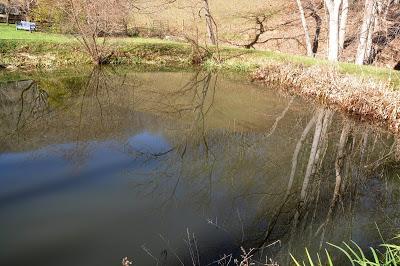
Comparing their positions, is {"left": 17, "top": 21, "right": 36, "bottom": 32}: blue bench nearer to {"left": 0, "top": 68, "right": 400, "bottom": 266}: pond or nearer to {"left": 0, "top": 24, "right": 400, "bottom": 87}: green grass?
{"left": 0, "top": 24, "right": 400, "bottom": 87}: green grass

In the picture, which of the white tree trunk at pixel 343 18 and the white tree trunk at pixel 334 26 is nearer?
the white tree trunk at pixel 334 26

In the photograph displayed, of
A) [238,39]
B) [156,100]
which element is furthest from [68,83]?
[238,39]

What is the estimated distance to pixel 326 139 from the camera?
1095 centimetres

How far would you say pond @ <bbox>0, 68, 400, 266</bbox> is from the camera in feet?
18.5

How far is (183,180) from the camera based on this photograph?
7746 mm

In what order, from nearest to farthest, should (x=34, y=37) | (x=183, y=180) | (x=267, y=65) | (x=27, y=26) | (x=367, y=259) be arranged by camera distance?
(x=367, y=259), (x=183, y=180), (x=267, y=65), (x=34, y=37), (x=27, y=26)

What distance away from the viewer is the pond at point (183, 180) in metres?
5.63

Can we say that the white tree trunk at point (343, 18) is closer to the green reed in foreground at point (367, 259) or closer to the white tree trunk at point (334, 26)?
the white tree trunk at point (334, 26)

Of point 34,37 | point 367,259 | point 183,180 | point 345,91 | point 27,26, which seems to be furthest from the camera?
point 27,26

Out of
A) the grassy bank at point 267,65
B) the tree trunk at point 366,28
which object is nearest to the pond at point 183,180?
the grassy bank at point 267,65

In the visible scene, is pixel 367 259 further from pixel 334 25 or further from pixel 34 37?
pixel 34 37

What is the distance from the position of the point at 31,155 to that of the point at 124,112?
3.85 meters

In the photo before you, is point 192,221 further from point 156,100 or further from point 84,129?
point 156,100

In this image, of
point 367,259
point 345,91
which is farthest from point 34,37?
point 367,259
